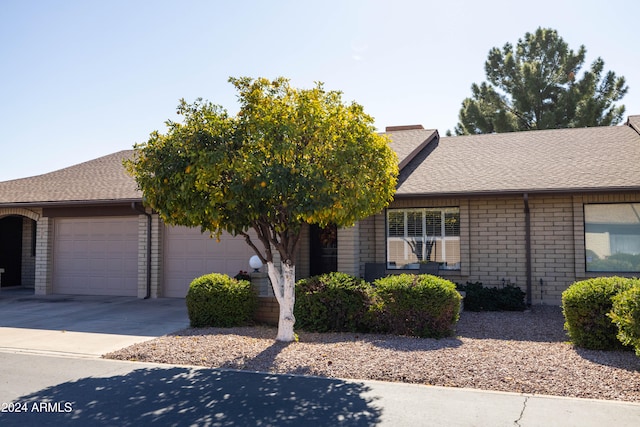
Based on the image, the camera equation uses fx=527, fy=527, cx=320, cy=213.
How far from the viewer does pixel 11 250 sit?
18781 millimetres

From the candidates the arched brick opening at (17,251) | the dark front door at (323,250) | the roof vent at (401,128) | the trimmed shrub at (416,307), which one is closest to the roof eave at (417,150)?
the roof vent at (401,128)

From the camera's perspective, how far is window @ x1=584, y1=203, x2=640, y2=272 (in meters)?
11.9

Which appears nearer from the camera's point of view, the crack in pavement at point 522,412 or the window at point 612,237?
the crack in pavement at point 522,412

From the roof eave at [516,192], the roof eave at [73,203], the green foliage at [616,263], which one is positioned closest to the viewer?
the roof eave at [516,192]

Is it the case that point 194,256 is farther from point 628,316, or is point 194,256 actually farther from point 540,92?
point 540,92

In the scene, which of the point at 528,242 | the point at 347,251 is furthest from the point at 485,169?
the point at 347,251

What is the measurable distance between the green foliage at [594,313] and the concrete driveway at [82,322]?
6861 millimetres

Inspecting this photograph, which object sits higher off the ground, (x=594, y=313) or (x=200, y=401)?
(x=594, y=313)

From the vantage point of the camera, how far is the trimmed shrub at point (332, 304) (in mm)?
9242

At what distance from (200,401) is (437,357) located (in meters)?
3.33

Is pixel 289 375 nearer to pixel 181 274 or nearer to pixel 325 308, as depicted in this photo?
pixel 325 308

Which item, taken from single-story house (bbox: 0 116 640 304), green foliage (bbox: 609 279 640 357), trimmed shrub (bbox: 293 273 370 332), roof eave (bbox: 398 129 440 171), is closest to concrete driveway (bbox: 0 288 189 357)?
single-story house (bbox: 0 116 640 304)

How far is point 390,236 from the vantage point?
13586 mm

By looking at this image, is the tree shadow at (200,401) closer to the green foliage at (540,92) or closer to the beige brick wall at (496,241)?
the beige brick wall at (496,241)
